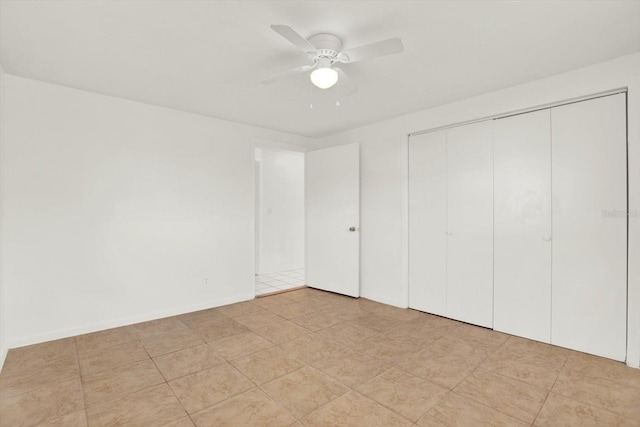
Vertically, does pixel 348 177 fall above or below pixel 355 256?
above

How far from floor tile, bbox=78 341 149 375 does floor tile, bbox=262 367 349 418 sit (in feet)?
4.10

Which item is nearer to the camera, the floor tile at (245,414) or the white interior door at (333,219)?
the floor tile at (245,414)

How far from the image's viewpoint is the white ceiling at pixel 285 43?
189 cm

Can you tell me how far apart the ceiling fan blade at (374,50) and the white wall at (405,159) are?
5.96 ft

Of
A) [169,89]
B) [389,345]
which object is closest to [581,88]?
[389,345]

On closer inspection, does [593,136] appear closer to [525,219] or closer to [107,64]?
[525,219]

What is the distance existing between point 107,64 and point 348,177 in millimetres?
2966

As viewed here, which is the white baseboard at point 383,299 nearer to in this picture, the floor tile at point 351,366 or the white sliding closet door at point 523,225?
the white sliding closet door at point 523,225

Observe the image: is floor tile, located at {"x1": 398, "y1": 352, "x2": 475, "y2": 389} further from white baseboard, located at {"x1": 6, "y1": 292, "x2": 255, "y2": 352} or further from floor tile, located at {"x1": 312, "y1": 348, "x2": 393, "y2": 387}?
white baseboard, located at {"x1": 6, "y1": 292, "x2": 255, "y2": 352}

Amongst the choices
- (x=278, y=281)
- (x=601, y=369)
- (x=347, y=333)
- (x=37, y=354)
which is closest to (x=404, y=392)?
(x=347, y=333)

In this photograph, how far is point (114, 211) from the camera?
3.30 metres

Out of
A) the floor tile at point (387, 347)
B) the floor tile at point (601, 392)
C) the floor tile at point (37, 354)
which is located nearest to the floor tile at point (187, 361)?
the floor tile at point (37, 354)

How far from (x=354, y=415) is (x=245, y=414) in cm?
66

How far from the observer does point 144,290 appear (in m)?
3.49
